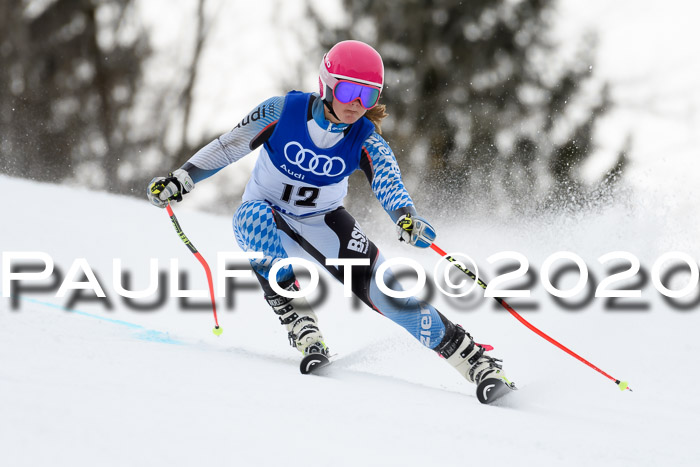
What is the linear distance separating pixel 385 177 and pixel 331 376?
2.94 ft

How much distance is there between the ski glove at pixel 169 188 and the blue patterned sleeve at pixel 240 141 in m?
0.09

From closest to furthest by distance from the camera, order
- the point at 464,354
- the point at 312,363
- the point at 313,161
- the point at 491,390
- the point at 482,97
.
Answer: the point at 491,390
the point at 312,363
the point at 464,354
the point at 313,161
the point at 482,97

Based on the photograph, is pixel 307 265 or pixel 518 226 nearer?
pixel 307 265

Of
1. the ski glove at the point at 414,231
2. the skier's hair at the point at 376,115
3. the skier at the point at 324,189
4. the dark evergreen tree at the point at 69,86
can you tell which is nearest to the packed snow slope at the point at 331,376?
the skier at the point at 324,189

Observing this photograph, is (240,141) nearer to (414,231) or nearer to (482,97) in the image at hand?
(414,231)

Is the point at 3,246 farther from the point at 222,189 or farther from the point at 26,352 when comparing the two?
the point at 222,189

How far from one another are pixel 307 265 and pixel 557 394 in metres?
1.28

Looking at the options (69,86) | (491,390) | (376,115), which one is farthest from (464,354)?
(69,86)

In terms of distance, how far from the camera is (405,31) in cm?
1373

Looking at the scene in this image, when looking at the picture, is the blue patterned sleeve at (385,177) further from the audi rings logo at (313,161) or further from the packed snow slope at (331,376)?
the packed snow slope at (331,376)

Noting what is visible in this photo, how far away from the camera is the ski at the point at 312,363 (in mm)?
2895

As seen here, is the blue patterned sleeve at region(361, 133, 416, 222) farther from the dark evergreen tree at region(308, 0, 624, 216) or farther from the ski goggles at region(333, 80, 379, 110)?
the dark evergreen tree at region(308, 0, 624, 216)

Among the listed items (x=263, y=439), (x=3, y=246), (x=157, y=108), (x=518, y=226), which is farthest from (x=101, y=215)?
(x=157, y=108)

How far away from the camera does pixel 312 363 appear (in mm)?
2910
